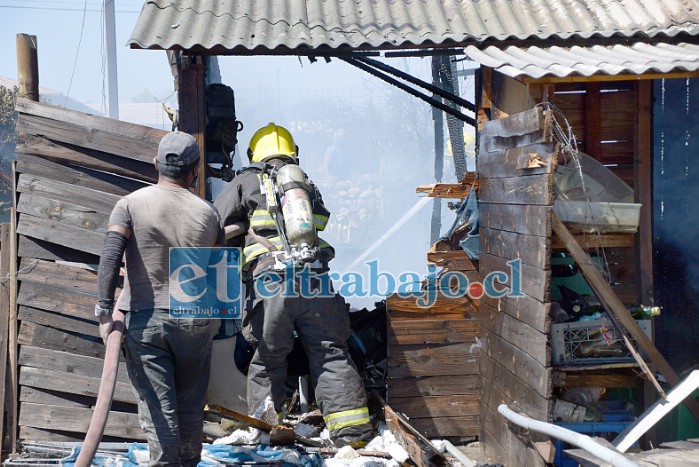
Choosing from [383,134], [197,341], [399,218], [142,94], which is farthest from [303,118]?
[142,94]

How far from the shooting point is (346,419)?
5.76 metres

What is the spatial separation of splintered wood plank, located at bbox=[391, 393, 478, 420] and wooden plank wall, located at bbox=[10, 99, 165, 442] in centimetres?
216

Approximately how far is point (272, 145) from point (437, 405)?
2.59 metres

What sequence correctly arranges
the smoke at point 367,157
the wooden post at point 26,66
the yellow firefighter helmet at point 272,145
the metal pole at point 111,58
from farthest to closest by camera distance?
the smoke at point 367,157, the metal pole at point 111,58, the yellow firefighter helmet at point 272,145, the wooden post at point 26,66

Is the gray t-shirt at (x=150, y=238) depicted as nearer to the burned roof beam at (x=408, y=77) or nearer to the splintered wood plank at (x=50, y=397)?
the splintered wood plank at (x=50, y=397)

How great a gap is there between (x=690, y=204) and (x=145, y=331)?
16.0ft

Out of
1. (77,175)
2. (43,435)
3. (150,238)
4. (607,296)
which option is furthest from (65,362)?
(607,296)

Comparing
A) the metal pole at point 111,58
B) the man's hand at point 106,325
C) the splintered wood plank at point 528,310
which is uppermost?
the metal pole at point 111,58

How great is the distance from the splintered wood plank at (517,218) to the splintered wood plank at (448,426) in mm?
1690

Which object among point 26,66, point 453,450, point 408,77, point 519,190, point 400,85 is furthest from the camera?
point 400,85

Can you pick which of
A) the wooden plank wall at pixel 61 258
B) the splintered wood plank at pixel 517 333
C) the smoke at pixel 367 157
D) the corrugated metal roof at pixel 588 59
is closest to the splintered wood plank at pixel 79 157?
the wooden plank wall at pixel 61 258

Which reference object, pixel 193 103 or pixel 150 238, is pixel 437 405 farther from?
pixel 193 103

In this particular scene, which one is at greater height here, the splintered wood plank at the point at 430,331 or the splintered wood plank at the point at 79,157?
the splintered wood plank at the point at 79,157

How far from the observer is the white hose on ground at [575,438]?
4.02m
